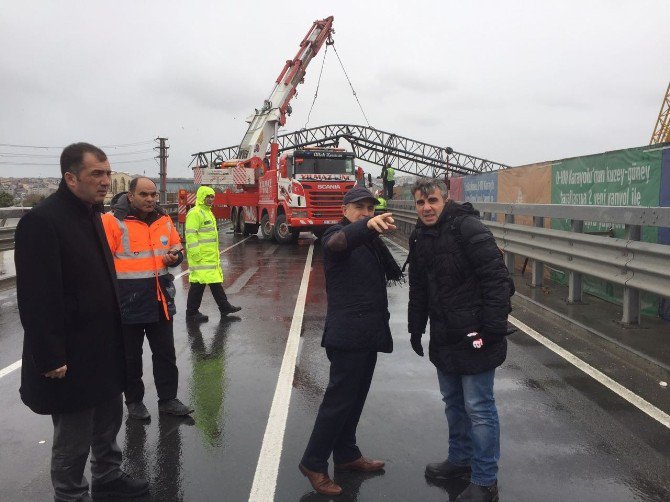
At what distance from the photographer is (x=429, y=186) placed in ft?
11.1

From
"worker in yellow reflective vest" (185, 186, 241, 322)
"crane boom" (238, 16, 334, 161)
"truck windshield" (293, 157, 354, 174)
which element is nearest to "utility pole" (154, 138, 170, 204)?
"crane boom" (238, 16, 334, 161)

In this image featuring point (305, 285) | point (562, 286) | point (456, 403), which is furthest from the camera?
point (305, 285)

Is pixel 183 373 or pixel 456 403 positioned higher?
pixel 456 403

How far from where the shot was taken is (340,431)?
3420mm

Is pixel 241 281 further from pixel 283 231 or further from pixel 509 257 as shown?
pixel 283 231

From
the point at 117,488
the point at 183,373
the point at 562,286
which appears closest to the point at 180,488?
the point at 117,488

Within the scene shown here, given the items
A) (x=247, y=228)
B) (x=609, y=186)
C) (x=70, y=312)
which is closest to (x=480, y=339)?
(x=70, y=312)

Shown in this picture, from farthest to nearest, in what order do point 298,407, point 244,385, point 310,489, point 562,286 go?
1. point 562,286
2. point 244,385
3. point 298,407
4. point 310,489

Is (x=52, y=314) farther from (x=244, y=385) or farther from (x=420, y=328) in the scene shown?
(x=244, y=385)

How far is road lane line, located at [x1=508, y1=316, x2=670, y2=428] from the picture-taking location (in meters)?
4.20

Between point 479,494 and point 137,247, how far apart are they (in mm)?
3039

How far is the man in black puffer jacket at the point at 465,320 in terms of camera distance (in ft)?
10.4

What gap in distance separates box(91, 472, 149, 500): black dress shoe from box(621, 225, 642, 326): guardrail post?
5.13 meters

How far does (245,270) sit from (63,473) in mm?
9712
